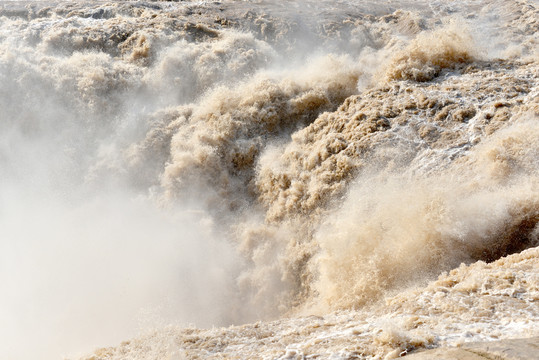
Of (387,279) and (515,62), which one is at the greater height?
(515,62)

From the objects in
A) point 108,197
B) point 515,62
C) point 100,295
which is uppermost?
point 515,62

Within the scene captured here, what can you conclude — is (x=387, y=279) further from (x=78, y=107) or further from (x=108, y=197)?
(x=78, y=107)

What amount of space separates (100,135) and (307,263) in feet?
15.6

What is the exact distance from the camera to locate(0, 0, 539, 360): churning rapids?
403 centimetres

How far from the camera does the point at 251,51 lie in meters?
9.36

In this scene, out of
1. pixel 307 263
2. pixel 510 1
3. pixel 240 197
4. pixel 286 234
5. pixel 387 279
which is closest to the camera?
pixel 387 279

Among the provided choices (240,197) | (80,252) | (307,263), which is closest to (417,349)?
(307,263)

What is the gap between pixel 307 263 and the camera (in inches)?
236

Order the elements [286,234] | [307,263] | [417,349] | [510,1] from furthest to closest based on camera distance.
Answer: [510,1]
[286,234]
[307,263]
[417,349]

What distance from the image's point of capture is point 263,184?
7129 millimetres

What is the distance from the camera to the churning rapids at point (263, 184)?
13.2 feet

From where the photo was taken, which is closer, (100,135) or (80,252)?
(80,252)

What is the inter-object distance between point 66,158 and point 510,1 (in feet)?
34.9

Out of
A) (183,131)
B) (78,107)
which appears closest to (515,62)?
(183,131)
